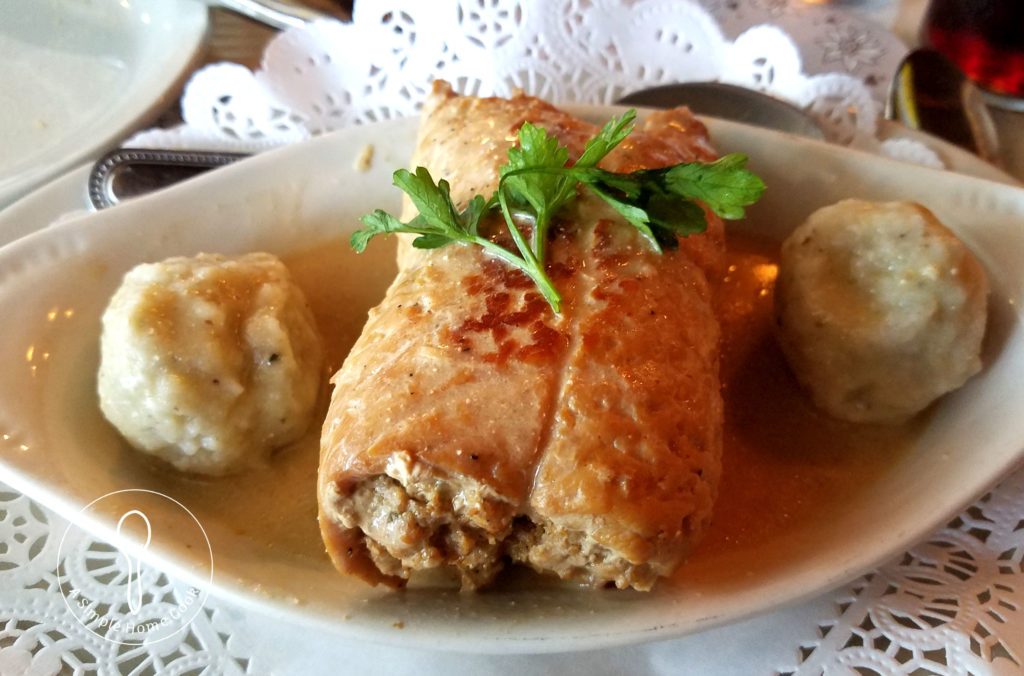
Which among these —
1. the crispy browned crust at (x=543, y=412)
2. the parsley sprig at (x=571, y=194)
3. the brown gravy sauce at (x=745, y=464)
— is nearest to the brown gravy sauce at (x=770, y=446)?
the brown gravy sauce at (x=745, y=464)

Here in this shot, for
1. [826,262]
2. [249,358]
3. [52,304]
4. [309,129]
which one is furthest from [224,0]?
[826,262]

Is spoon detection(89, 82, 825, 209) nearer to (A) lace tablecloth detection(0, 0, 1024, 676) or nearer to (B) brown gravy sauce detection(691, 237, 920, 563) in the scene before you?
(A) lace tablecloth detection(0, 0, 1024, 676)

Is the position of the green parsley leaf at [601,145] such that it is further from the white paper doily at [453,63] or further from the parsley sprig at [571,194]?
the white paper doily at [453,63]

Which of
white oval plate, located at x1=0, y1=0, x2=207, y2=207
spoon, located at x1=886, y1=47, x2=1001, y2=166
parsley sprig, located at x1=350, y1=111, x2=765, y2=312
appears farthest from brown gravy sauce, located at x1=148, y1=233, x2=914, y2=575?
white oval plate, located at x1=0, y1=0, x2=207, y2=207

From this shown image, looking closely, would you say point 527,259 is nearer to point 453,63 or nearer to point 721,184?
point 721,184

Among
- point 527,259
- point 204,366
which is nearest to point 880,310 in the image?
point 527,259
